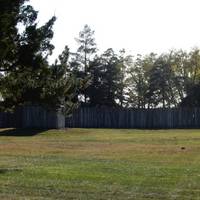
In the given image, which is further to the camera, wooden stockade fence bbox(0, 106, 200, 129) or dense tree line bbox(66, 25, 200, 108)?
dense tree line bbox(66, 25, 200, 108)

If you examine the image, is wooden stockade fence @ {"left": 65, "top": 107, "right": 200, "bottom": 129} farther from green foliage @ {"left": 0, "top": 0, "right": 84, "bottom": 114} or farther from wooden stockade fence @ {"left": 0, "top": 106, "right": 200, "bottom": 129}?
green foliage @ {"left": 0, "top": 0, "right": 84, "bottom": 114}

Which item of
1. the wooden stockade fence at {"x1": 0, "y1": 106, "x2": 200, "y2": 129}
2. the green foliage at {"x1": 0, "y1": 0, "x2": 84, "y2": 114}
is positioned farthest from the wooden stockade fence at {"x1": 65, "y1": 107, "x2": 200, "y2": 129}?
the green foliage at {"x1": 0, "y1": 0, "x2": 84, "y2": 114}

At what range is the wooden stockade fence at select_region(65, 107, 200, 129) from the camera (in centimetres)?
8319

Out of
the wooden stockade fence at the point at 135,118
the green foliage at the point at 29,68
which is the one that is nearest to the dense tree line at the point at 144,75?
the wooden stockade fence at the point at 135,118

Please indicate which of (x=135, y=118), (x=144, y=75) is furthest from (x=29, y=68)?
(x=144, y=75)

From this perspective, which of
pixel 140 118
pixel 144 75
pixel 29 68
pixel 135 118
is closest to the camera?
pixel 29 68

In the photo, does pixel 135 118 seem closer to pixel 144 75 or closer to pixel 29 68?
pixel 144 75

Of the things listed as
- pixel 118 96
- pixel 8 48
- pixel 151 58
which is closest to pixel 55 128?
pixel 118 96

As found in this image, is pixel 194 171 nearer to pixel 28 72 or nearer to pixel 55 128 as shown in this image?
pixel 28 72

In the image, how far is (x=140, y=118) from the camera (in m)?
83.8

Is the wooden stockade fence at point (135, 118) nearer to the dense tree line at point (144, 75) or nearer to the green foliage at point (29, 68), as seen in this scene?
the dense tree line at point (144, 75)

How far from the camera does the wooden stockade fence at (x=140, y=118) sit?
273ft

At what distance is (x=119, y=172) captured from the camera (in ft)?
66.8

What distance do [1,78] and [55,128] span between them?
4823cm
